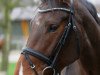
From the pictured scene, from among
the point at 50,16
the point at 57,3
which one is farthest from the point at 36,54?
the point at 57,3

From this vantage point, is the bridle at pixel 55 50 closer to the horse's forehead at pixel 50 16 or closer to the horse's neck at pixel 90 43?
the horse's forehead at pixel 50 16

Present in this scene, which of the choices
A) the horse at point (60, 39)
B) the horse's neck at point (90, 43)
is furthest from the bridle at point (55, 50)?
the horse's neck at point (90, 43)

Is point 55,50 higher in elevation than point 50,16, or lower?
lower

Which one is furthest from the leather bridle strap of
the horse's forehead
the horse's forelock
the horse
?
the horse's forelock

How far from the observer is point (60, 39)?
4793 mm

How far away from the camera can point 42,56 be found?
4633 millimetres

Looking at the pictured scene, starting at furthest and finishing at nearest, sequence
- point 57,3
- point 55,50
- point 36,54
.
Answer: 1. point 57,3
2. point 55,50
3. point 36,54

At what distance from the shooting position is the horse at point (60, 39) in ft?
15.3

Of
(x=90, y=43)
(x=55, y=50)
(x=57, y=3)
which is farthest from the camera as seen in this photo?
(x=90, y=43)

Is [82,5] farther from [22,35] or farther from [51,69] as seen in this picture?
[22,35]

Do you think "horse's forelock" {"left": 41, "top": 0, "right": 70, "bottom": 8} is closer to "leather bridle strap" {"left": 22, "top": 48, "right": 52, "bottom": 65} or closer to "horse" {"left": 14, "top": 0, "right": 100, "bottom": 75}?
"horse" {"left": 14, "top": 0, "right": 100, "bottom": 75}

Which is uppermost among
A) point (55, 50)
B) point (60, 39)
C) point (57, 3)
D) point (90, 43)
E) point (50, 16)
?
point (57, 3)

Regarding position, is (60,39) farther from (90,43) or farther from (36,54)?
(90,43)

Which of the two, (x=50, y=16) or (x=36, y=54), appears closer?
(x=36, y=54)
